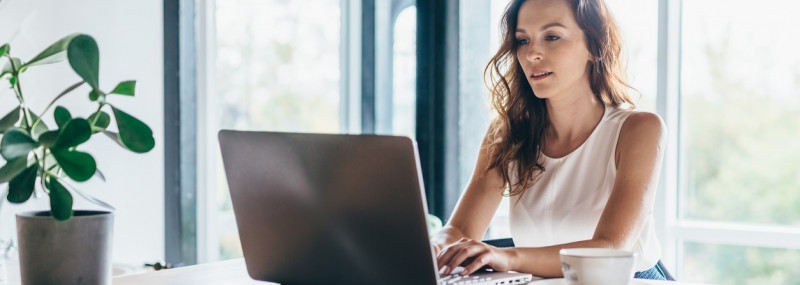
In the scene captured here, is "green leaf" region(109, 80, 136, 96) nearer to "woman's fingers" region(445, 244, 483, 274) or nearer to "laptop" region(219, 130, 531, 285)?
"laptop" region(219, 130, 531, 285)

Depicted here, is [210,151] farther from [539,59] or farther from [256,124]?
[539,59]

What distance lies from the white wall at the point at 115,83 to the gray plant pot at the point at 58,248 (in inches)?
57.5

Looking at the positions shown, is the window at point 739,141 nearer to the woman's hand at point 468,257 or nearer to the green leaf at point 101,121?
the woman's hand at point 468,257

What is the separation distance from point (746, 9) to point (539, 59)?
1.14 metres

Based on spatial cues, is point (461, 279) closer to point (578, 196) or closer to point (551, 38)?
point (578, 196)

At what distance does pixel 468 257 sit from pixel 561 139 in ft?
2.52

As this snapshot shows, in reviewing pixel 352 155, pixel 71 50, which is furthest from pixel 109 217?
pixel 352 155

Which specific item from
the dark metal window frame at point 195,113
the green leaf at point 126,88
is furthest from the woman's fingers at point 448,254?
the dark metal window frame at point 195,113

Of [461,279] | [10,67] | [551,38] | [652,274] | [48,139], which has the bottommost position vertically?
[652,274]

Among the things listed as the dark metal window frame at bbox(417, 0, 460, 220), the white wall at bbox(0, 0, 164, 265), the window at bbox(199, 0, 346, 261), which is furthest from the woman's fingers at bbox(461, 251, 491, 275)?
the window at bbox(199, 0, 346, 261)

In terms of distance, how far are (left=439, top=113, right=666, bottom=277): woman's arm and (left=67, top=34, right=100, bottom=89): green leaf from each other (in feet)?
1.95

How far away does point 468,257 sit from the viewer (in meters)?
1.29

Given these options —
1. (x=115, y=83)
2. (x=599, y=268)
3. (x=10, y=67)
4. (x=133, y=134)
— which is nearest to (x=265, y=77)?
(x=115, y=83)

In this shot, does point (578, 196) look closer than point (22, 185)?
No
